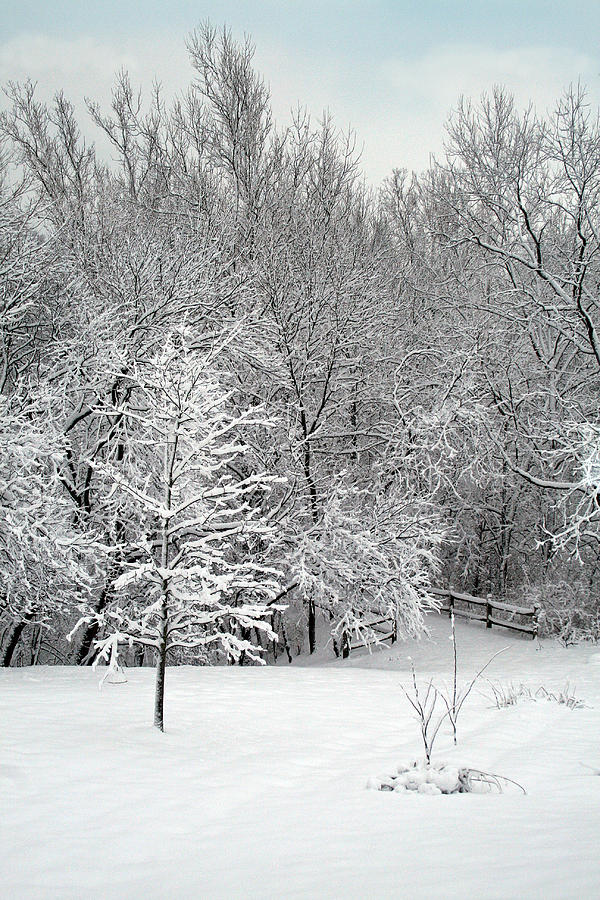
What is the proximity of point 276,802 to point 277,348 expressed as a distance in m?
11.3

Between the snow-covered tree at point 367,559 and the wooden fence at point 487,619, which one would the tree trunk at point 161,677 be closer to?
the snow-covered tree at point 367,559

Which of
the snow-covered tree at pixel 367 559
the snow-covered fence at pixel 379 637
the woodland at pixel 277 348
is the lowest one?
the snow-covered fence at pixel 379 637

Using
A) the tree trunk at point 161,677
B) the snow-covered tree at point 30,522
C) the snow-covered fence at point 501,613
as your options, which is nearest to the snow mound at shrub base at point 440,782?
the tree trunk at point 161,677

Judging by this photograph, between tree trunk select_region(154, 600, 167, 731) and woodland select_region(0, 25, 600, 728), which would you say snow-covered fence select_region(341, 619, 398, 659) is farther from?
tree trunk select_region(154, 600, 167, 731)

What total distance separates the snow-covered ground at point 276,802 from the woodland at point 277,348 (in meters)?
3.42

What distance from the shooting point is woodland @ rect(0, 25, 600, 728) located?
12.4 metres

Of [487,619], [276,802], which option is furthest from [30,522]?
[487,619]

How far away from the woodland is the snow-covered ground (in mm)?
3424

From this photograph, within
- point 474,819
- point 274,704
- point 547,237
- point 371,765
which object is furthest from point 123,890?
point 547,237

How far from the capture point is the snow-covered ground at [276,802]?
285cm

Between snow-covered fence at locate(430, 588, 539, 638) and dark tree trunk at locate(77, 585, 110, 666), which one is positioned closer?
dark tree trunk at locate(77, 585, 110, 666)

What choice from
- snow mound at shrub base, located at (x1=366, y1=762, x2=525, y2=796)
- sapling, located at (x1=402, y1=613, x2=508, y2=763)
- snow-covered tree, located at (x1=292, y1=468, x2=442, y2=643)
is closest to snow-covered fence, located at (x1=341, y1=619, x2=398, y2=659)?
snow-covered tree, located at (x1=292, y1=468, x2=442, y2=643)

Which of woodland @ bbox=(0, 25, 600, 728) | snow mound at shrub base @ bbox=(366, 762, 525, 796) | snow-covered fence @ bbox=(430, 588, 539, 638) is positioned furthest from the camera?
snow-covered fence @ bbox=(430, 588, 539, 638)

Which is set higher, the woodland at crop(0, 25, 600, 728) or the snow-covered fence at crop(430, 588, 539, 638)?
the woodland at crop(0, 25, 600, 728)
